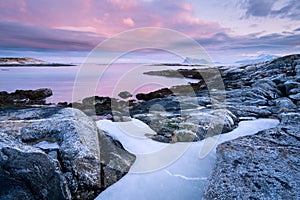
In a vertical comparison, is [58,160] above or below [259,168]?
above

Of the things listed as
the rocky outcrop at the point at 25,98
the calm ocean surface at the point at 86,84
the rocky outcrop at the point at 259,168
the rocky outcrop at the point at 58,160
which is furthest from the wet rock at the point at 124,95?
the rocky outcrop at the point at 259,168

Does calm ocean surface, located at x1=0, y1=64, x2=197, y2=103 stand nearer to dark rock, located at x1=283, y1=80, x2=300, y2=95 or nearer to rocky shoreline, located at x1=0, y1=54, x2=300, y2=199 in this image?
rocky shoreline, located at x1=0, y1=54, x2=300, y2=199

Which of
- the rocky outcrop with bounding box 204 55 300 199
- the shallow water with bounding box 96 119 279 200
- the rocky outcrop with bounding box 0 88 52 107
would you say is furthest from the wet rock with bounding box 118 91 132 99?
the rocky outcrop with bounding box 204 55 300 199

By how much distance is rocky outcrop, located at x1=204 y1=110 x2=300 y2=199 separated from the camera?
4.27 meters

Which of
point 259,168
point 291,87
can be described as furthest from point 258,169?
point 291,87

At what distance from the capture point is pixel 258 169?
5004 mm

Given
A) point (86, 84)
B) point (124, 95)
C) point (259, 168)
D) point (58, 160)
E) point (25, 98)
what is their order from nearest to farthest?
point (58, 160) < point (259, 168) < point (25, 98) < point (124, 95) < point (86, 84)

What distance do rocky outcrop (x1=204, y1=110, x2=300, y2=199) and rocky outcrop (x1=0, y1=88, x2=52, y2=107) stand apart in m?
26.3

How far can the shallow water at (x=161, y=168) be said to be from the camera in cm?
504

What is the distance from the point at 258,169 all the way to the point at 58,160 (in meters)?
5.38

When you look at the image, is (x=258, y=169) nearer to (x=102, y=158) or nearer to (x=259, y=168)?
(x=259, y=168)

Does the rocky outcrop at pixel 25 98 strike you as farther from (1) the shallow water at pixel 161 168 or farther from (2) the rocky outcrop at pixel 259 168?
(2) the rocky outcrop at pixel 259 168

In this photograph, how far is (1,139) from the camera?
4711 millimetres

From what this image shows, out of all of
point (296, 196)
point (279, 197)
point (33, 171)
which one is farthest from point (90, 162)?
point (296, 196)
